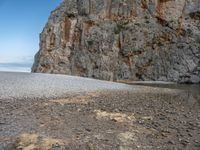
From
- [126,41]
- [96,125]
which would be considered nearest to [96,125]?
[96,125]

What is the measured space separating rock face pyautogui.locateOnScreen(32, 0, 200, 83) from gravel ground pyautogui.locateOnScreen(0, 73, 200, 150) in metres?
30.4

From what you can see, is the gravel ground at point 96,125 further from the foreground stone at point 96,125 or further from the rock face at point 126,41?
the rock face at point 126,41

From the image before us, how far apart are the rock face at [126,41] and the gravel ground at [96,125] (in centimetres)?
3035

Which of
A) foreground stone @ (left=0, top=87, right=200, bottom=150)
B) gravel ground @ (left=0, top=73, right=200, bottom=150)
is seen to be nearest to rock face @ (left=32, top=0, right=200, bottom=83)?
gravel ground @ (left=0, top=73, right=200, bottom=150)

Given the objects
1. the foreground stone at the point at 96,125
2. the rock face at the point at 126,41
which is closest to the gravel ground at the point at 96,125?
the foreground stone at the point at 96,125

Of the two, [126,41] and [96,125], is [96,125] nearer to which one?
[96,125]

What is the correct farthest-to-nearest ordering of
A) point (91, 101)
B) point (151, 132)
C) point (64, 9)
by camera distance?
1. point (64, 9)
2. point (91, 101)
3. point (151, 132)

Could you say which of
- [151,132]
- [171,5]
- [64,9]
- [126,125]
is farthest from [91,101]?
[64,9]

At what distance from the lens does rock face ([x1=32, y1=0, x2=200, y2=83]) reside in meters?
44.8

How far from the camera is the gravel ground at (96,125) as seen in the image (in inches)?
347

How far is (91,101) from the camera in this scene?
51.3 ft

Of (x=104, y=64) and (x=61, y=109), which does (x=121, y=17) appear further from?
(x=61, y=109)

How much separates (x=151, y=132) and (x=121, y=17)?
4311 centimetres

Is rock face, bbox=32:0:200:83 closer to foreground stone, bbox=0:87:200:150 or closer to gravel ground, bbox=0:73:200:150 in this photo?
gravel ground, bbox=0:73:200:150
